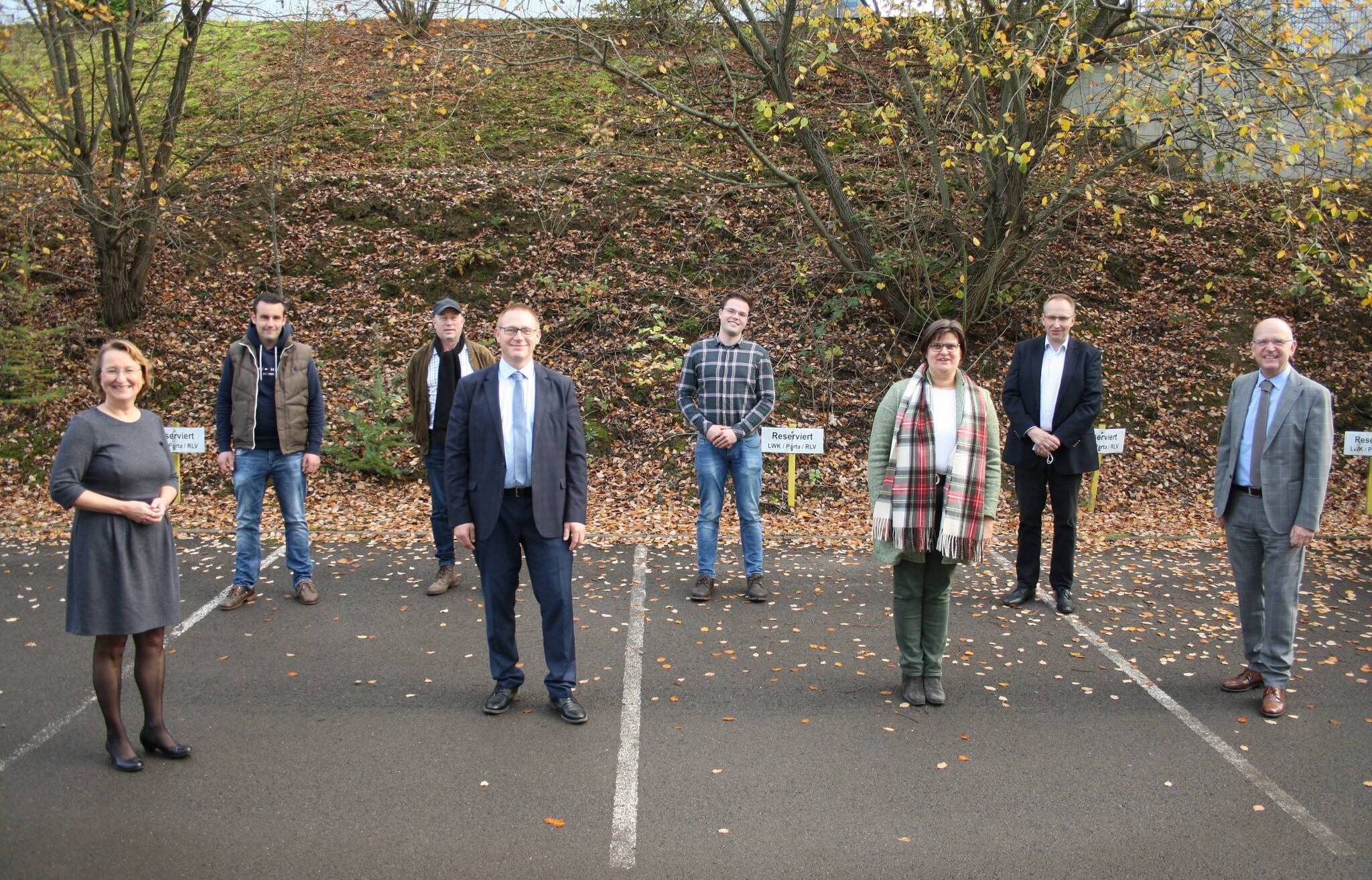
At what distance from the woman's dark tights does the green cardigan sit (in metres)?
3.51

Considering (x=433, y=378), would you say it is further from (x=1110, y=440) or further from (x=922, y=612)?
(x=1110, y=440)

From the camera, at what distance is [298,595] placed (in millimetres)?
6969

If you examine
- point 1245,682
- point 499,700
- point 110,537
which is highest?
point 110,537

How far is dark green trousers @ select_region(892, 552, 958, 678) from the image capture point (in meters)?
5.24

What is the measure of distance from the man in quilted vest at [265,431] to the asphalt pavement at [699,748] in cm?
37

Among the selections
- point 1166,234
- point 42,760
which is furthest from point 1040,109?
point 42,760

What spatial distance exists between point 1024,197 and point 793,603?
718cm

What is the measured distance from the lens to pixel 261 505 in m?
6.81

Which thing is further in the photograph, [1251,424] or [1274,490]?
[1251,424]

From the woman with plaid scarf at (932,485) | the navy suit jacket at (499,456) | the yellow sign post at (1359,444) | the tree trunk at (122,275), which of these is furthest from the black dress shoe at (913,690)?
the tree trunk at (122,275)

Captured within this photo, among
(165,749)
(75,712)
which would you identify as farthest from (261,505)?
(165,749)

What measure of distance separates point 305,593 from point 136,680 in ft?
7.90

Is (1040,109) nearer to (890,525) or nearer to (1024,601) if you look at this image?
(1024,601)

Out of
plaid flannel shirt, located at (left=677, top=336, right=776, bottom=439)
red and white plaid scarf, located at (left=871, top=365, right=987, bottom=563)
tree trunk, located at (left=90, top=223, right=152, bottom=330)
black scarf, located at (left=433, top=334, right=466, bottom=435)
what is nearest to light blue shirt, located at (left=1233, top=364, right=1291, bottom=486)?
red and white plaid scarf, located at (left=871, top=365, right=987, bottom=563)
